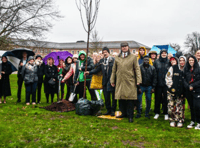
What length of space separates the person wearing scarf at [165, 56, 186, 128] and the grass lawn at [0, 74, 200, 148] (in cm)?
30

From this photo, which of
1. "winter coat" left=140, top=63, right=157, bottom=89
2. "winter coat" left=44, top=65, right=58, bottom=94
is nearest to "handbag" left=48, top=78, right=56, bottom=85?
"winter coat" left=44, top=65, right=58, bottom=94

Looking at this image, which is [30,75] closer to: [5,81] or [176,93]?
[5,81]

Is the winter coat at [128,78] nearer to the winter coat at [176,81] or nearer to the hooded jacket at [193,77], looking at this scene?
the winter coat at [176,81]

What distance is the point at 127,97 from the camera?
19.4 feet

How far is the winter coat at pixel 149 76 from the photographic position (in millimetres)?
6359

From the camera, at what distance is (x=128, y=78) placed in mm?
5926

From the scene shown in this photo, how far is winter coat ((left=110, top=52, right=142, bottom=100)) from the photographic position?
233 inches

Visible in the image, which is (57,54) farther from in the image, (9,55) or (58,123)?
(58,123)

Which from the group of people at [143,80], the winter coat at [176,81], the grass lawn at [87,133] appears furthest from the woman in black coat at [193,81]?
the grass lawn at [87,133]

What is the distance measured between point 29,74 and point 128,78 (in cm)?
469

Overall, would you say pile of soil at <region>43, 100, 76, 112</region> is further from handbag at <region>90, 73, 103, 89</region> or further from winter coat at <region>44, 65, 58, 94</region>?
winter coat at <region>44, 65, 58, 94</region>

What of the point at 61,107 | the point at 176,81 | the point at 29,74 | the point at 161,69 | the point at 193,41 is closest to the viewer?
the point at 176,81

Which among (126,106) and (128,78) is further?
(126,106)

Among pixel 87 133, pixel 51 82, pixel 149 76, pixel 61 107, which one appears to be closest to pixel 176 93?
pixel 149 76
